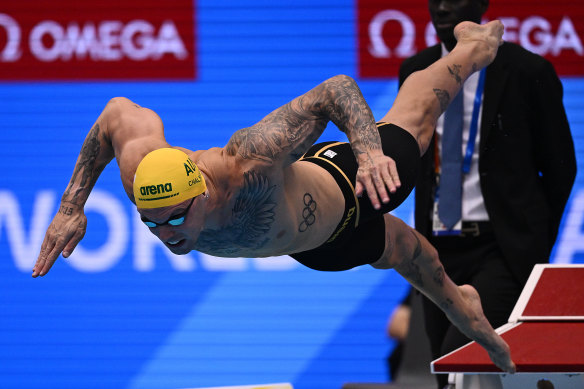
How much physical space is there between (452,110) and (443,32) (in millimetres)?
414

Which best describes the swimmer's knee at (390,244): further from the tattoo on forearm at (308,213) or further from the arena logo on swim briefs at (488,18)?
the arena logo on swim briefs at (488,18)

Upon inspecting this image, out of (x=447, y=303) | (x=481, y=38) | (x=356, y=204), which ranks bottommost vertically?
(x=447, y=303)

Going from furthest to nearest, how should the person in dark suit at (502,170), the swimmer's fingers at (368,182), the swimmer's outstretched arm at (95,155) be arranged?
the person in dark suit at (502,170), the swimmer's outstretched arm at (95,155), the swimmer's fingers at (368,182)

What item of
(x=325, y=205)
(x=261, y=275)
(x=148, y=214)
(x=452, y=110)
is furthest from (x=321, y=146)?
(x=261, y=275)

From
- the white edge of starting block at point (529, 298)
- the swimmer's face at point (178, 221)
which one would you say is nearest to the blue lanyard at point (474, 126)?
the white edge of starting block at point (529, 298)

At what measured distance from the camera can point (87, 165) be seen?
145 inches

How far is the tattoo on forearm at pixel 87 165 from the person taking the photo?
11.9 feet

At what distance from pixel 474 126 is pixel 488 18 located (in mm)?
2725

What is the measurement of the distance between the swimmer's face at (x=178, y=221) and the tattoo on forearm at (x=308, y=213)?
1.52ft

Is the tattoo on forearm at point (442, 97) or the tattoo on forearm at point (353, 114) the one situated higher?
the tattoo on forearm at point (353, 114)

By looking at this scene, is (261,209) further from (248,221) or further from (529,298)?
(529,298)

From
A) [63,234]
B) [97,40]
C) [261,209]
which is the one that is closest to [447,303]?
[261,209]

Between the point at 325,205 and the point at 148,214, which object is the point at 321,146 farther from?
the point at 148,214

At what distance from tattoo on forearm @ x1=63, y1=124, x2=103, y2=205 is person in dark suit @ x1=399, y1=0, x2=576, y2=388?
1735 millimetres
